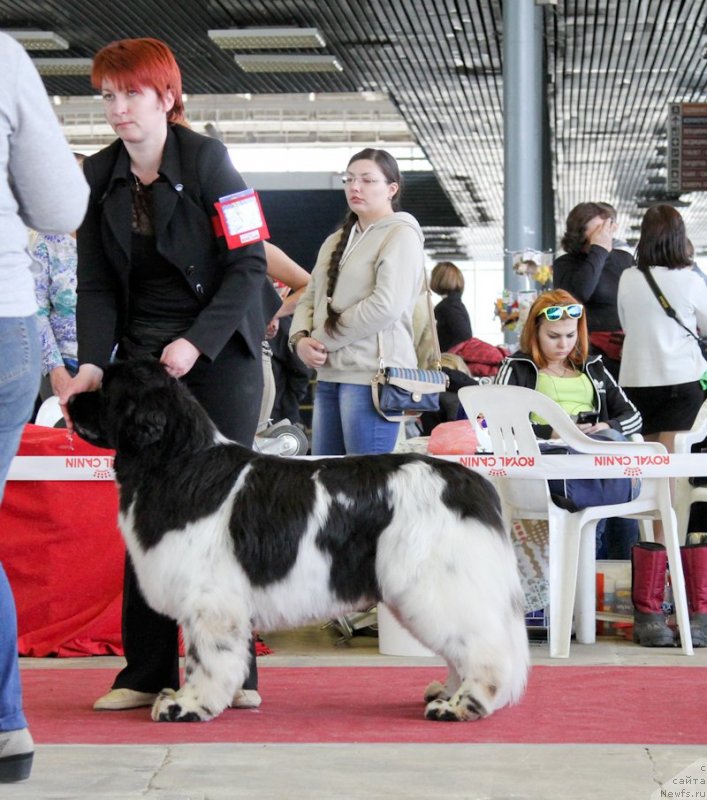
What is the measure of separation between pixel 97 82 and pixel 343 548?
51.5 inches

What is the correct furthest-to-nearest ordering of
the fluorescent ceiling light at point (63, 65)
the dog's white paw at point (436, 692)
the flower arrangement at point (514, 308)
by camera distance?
the fluorescent ceiling light at point (63, 65)
the flower arrangement at point (514, 308)
the dog's white paw at point (436, 692)

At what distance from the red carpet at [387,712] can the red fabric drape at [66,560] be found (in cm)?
32

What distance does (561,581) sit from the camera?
4375mm

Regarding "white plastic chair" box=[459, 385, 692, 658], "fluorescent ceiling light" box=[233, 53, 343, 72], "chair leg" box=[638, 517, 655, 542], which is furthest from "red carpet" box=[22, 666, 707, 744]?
"fluorescent ceiling light" box=[233, 53, 343, 72]

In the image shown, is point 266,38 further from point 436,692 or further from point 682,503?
point 436,692

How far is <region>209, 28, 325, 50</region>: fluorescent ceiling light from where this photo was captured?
13.7 metres

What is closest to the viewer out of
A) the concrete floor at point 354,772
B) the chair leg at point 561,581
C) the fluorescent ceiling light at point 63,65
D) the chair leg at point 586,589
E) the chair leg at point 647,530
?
the concrete floor at point 354,772

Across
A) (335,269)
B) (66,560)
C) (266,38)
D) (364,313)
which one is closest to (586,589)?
(364,313)

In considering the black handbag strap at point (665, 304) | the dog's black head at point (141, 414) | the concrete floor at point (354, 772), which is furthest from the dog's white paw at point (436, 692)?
the black handbag strap at point (665, 304)

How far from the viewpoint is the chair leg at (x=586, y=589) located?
4.59m

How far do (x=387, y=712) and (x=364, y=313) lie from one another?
4.85ft

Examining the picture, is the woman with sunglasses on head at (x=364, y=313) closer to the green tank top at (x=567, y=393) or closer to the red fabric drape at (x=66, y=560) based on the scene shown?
the green tank top at (x=567, y=393)

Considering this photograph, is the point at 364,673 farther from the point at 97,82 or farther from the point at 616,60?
the point at 616,60

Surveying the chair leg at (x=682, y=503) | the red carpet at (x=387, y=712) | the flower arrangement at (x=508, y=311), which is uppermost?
the flower arrangement at (x=508, y=311)
